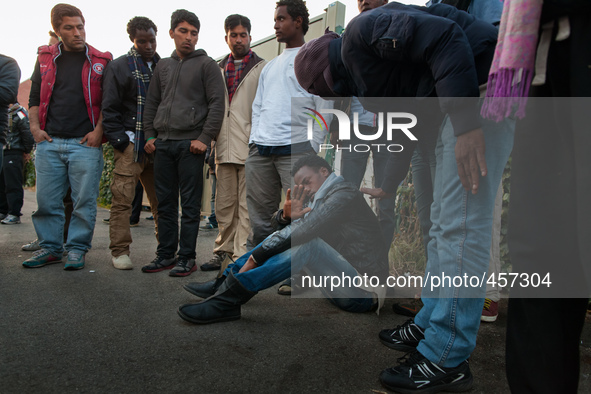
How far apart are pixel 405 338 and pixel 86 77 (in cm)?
315

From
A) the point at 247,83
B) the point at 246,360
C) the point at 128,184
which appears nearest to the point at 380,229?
the point at 246,360

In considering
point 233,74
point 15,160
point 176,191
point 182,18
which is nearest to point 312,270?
point 176,191

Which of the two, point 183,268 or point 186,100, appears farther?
point 186,100

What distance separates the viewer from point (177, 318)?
218 centimetres

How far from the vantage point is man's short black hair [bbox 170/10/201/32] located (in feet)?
11.3

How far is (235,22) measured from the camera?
374 centimetres

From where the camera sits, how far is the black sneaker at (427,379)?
4.81 feet

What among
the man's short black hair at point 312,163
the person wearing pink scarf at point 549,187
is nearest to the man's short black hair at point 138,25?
the man's short black hair at point 312,163

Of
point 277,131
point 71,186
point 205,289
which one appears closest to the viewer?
point 205,289

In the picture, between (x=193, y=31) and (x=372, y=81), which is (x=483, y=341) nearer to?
(x=372, y=81)

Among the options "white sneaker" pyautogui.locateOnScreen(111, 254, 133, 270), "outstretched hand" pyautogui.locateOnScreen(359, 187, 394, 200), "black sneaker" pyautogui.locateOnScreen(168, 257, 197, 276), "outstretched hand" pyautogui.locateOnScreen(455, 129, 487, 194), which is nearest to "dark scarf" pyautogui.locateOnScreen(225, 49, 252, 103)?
"black sneaker" pyautogui.locateOnScreen(168, 257, 197, 276)

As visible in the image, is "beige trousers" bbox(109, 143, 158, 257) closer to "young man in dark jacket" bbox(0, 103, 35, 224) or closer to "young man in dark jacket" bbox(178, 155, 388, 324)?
"young man in dark jacket" bbox(178, 155, 388, 324)

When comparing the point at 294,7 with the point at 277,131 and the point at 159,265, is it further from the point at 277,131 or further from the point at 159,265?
the point at 159,265

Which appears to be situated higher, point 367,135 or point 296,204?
point 367,135
